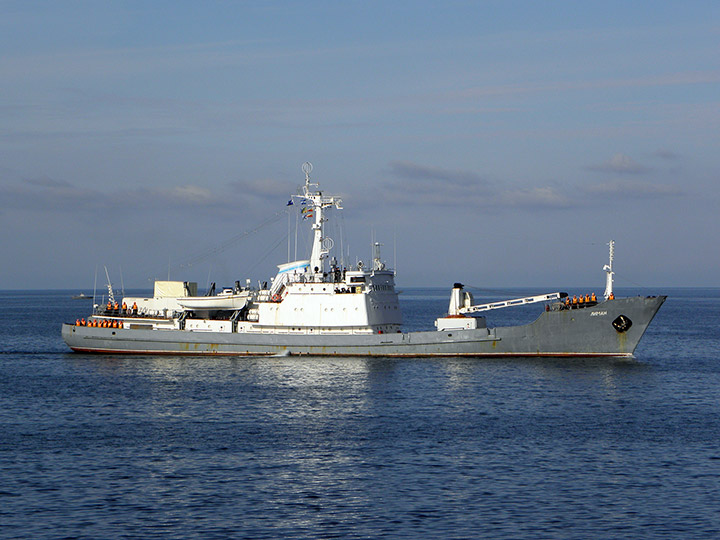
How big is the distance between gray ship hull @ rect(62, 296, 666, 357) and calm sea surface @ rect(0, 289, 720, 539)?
2272mm

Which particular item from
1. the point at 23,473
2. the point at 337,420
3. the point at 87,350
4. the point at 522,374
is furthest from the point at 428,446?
the point at 87,350

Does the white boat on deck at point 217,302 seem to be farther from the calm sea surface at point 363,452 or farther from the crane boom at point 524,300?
the crane boom at point 524,300

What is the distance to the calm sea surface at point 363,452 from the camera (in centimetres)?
2427

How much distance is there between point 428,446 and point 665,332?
7424cm

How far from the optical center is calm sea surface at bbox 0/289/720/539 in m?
24.3

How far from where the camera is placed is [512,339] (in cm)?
5684

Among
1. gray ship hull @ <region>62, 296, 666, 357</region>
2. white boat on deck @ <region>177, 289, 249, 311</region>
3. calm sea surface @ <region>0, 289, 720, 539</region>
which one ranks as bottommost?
calm sea surface @ <region>0, 289, 720, 539</region>

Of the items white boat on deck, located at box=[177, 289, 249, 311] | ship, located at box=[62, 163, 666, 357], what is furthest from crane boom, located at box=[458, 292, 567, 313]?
white boat on deck, located at box=[177, 289, 249, 311]

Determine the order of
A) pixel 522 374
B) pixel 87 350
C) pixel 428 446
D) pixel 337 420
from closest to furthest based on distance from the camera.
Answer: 1. pixel 428 446
2. pixel 337 420
3. pixel 522 374
4. pixel 87 350

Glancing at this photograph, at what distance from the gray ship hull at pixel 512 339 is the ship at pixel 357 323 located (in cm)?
6

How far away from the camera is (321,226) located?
195ft

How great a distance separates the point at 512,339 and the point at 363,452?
87.7 feet

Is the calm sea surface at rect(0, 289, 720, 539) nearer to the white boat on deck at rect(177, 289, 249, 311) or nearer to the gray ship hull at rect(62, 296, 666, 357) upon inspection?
the gray ship hull at rect(62, 296, 666, 357)

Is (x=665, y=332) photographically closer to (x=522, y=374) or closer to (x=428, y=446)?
(x=522, y=374)
